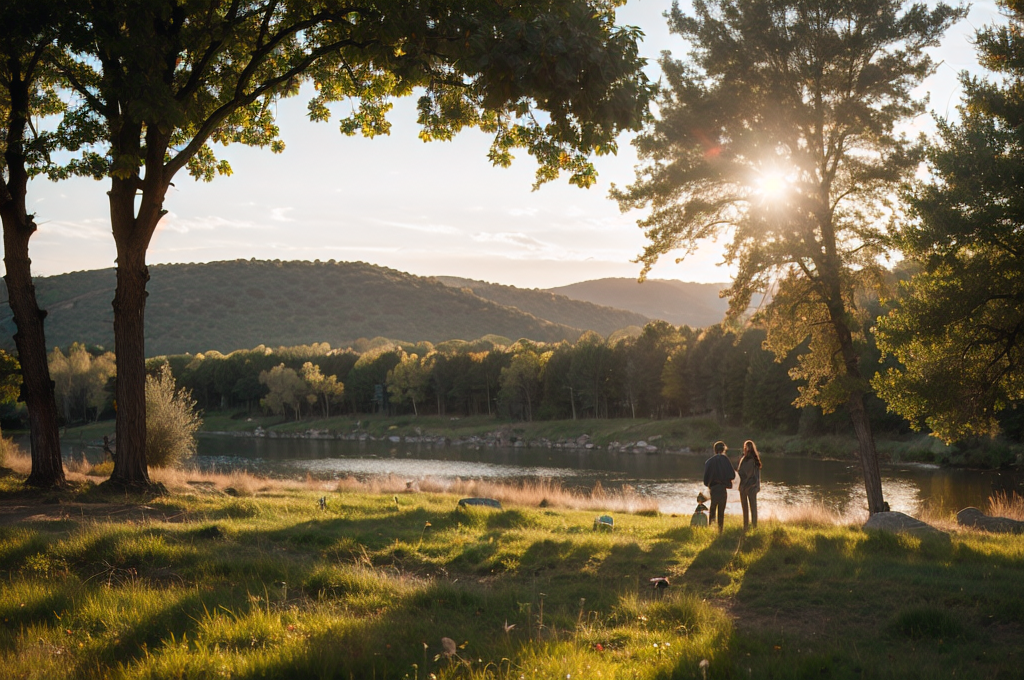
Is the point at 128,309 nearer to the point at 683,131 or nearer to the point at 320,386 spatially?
the point at 683,131

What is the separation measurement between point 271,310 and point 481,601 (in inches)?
7020

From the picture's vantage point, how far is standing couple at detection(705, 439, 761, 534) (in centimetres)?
1335

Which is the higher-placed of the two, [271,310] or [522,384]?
[271,310]

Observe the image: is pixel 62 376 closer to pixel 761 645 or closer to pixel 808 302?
pixel 808 302

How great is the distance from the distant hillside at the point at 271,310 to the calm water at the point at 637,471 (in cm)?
9183

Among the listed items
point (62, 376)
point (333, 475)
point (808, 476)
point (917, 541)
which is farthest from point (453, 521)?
point (62, 376)

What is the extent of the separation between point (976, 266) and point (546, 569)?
10735mm

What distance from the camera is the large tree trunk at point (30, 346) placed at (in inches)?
529

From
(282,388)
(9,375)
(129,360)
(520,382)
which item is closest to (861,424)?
(129,360)

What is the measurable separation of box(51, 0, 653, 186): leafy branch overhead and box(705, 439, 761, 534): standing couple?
625 cm

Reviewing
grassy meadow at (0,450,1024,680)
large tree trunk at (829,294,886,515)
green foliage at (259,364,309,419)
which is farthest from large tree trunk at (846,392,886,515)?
green foliage at (259,364,309,419)

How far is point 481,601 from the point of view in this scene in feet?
20.9

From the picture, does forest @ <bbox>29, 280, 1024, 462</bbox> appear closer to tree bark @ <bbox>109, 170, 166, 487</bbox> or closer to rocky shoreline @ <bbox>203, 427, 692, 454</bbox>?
rocky shoreline @ <bbox>203, 427, 692, 454</bbox>

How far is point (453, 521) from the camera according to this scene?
12.7 metres
